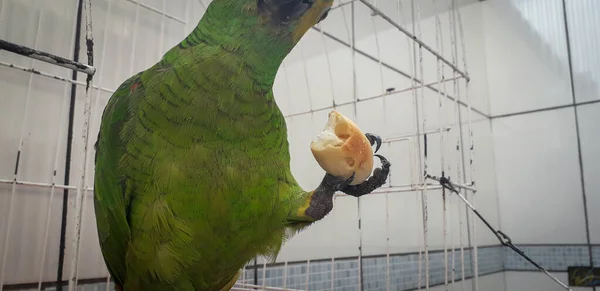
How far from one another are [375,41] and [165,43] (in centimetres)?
78

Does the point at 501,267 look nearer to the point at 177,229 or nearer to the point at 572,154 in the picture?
the point at 572,154

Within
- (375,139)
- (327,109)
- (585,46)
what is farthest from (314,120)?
(585,46)

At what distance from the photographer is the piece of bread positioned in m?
0.64

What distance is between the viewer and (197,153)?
68cm

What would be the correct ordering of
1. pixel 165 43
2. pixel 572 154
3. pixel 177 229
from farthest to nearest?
1. pixel 572 154
2. pixel 165 43
3. pixel 177 229

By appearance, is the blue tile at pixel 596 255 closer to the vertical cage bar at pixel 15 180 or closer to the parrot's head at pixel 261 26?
the parrot's head at pixel 261 26

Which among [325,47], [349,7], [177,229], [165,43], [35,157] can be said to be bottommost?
[177,229]

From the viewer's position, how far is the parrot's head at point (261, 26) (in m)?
0.66

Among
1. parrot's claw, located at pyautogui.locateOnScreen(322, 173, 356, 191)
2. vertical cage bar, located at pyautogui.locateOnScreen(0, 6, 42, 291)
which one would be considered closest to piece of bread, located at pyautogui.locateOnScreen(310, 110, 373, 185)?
parrot's claw, located at pyautogui.locateOnScreen(322, 173, 356, 191)

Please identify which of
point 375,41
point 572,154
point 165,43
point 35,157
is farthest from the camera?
point 572,154

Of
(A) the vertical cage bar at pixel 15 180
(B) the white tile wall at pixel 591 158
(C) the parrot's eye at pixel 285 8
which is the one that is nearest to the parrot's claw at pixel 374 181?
(C) the parrot's eye at pixel 285 8

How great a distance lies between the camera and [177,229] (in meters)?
0.67

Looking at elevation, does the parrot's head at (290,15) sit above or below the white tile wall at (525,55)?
below

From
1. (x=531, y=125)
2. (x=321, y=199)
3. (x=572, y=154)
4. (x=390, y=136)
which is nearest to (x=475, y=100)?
(x=531, y=125)
